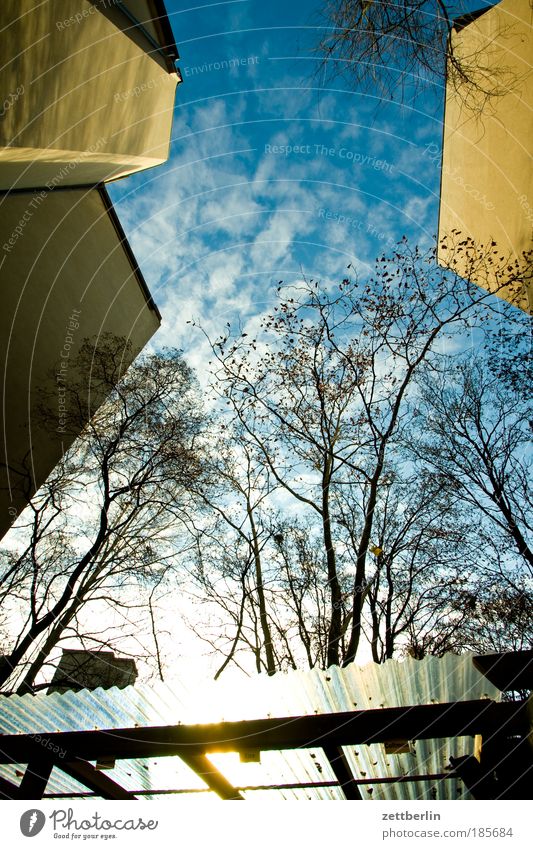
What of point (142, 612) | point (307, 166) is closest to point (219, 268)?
point (307, 166)

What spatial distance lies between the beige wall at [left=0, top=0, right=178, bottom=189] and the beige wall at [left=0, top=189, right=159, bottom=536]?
82cm

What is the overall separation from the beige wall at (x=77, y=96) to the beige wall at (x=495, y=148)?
22.7ft

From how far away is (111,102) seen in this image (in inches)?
421

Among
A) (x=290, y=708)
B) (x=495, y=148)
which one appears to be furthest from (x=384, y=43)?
(x=290, y=708)

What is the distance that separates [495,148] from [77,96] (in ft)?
30.8

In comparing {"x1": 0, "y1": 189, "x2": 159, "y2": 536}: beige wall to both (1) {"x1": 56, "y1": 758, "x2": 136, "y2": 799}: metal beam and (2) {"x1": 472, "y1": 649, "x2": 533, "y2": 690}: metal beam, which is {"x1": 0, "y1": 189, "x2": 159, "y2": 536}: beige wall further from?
(2) {"x1": 472, "y1": 649, "x2": 533, "y2": 690}: metal beam

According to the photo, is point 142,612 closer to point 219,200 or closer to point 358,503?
point 358,503

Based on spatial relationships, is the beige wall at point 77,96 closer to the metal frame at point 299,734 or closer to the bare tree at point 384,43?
the bare tree at point 384,43

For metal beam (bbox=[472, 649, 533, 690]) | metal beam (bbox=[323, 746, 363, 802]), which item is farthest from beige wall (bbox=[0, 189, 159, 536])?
metal beam (bbox=[472, 649, 533, 690])

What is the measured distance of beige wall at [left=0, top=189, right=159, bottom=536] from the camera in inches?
384

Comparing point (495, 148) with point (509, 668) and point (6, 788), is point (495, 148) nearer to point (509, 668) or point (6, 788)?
point (509, 668)

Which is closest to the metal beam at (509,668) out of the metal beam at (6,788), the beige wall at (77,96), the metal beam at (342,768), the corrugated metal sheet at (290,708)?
the corrugated metal sheet at (290,708)

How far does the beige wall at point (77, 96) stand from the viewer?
723cm

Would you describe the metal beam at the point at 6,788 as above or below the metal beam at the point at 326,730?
below
